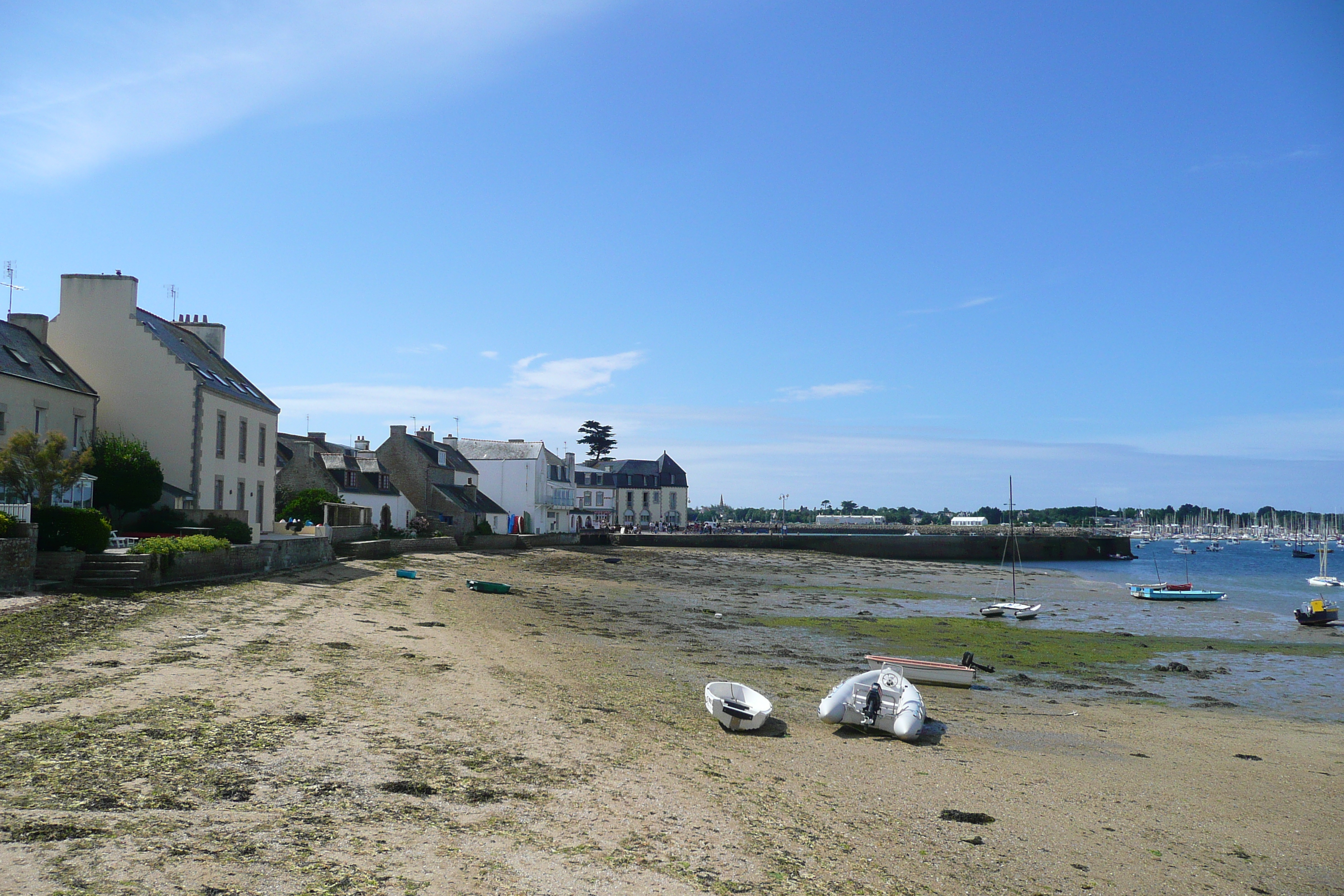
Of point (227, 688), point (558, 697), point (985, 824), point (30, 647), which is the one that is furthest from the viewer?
point (558, 697)

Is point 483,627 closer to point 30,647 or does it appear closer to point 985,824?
point 30,647

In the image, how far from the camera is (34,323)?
29562 mm

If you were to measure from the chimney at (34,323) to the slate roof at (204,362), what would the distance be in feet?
9.80

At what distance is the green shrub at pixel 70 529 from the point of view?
19859 mm

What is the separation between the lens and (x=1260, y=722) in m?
16.9

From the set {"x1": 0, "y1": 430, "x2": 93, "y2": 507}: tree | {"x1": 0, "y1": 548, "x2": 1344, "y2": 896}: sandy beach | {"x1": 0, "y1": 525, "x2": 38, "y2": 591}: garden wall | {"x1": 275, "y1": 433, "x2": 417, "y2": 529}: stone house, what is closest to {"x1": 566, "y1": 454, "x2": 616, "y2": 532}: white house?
{"x1": 275, "y1": 433, "x2": 417, "y2": 529}: stone house

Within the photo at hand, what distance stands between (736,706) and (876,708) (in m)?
2.56

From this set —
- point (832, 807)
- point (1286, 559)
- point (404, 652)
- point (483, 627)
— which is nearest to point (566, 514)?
point (483, 627)

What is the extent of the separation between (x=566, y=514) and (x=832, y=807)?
252 ft

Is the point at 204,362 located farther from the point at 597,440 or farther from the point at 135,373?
the point at 597,440

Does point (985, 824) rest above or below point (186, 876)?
below

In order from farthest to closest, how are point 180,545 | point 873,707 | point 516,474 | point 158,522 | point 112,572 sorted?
point 516,474
point 158,522
point 180,545
point 112,572
point 873,707

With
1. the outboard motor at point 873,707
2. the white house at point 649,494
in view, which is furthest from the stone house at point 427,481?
the white house at point 649,494

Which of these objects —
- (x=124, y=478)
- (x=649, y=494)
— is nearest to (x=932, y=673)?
(x=124, y=478)
